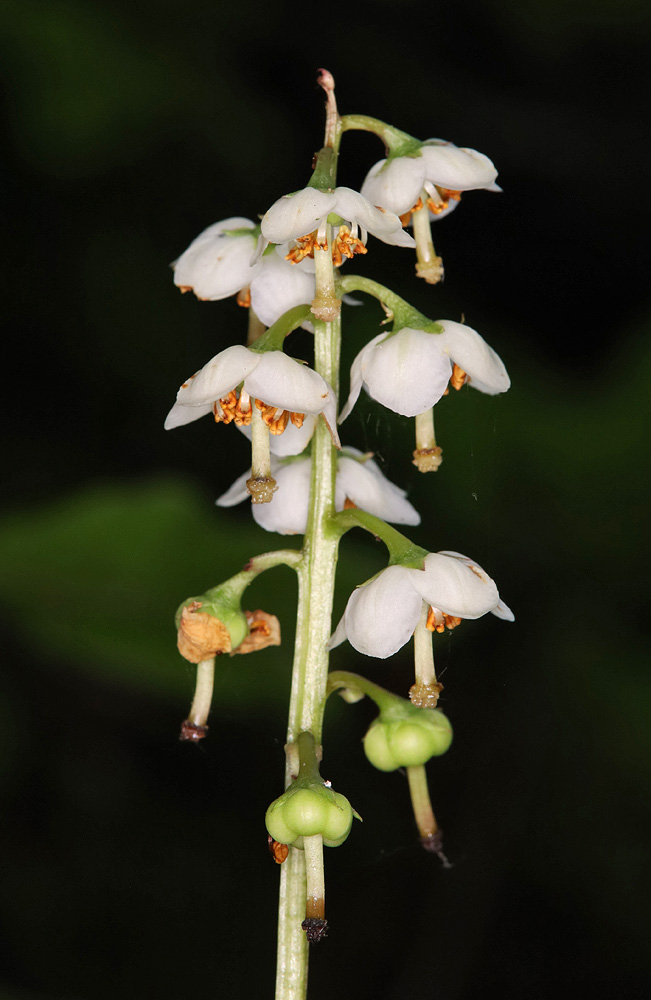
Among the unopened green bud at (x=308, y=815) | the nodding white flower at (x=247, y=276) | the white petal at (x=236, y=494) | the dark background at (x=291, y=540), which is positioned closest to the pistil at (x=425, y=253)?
the nodding white flower at (x=247, y=276)

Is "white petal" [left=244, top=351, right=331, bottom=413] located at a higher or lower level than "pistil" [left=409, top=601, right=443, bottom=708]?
higher

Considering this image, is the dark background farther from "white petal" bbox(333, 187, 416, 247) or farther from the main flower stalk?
"white petal" bbox(333, 187, 416, 247)

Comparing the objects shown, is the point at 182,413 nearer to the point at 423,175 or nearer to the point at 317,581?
the point at 317,581

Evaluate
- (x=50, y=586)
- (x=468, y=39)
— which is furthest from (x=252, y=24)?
(x=50, y=586)

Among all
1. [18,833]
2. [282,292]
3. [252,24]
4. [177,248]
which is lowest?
[18,833]

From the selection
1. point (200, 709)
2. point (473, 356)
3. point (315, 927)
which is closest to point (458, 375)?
point (473, 356)

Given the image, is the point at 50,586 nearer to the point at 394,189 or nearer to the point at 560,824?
the point at 394,189

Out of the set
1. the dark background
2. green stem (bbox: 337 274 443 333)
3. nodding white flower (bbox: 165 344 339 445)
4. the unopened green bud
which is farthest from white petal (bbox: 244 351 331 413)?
the dark background
